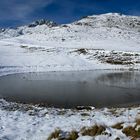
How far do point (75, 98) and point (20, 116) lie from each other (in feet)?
33.0

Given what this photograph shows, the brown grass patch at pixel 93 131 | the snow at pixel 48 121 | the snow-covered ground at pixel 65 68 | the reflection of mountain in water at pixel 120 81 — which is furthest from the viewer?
the reflection of mountain in water at pixel 120 81

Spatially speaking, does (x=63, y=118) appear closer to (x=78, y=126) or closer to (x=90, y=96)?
(x=78, y=126)

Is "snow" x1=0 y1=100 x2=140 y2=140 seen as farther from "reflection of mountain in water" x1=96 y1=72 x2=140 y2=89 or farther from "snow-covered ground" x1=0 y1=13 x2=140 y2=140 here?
"reflection of mountain in water" x1=96 y1=72 x2=140 y2=89

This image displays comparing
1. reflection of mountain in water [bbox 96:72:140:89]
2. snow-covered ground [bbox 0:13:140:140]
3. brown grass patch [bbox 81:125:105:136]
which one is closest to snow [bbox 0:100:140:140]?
snow-covered ground [bbox 0:13:140:140]

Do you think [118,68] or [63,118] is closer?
[63,118]

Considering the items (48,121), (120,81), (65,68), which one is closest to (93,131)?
(48,121)

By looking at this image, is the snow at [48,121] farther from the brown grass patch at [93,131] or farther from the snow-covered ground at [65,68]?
the brown grass patch at [93,131]

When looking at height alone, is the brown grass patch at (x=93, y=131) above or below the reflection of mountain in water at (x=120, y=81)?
below

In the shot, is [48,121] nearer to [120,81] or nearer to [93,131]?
[93,131]

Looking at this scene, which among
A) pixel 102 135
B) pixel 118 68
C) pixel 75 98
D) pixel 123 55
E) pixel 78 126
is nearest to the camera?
pixel 102 135

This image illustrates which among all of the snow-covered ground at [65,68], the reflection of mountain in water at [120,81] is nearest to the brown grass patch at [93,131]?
the snow-covered ground at [65,68]

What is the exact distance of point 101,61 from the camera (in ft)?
246

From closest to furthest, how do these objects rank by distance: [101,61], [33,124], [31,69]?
[33,124], [31,69], [101,61]

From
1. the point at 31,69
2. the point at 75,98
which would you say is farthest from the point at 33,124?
the point at 31,69
